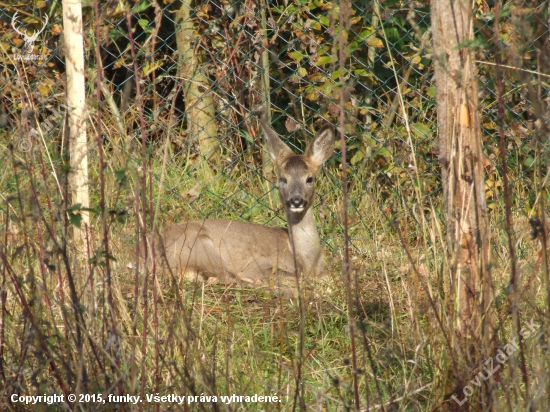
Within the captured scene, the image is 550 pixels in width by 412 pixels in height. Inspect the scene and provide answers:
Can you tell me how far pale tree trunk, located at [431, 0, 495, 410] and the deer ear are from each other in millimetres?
2884

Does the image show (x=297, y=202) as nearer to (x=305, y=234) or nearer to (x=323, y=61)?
(x=305, y=234)

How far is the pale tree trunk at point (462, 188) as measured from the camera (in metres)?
2.61

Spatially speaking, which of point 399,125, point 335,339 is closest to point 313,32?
point 399,125

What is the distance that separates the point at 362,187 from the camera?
5785 mm

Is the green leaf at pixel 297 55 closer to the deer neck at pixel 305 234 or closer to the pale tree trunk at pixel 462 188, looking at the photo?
the deer neck at pixel 305 234

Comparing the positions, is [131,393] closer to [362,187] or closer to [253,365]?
[253,365]

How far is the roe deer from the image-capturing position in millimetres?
5523

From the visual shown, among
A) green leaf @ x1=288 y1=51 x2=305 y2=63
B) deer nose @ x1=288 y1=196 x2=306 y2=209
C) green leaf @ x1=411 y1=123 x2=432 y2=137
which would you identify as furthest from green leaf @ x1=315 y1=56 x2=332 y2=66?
deer nose @ x1=288 y1=196 x2=306 y2=209

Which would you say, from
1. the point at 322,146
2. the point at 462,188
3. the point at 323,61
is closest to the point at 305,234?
the point at 322,146

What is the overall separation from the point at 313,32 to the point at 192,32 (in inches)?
47.6

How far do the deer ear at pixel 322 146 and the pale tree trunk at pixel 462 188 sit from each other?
→ 288 centimetres

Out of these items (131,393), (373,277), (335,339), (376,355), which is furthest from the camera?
(373,277)

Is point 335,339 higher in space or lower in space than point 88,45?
lower

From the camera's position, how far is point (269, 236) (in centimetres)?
571
